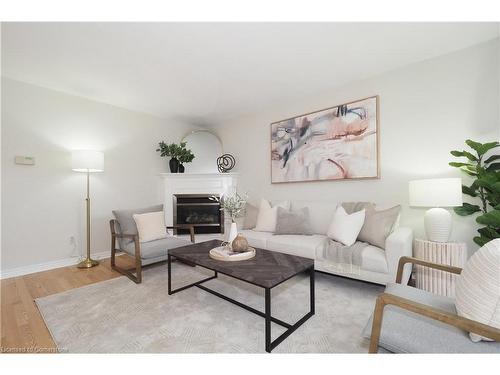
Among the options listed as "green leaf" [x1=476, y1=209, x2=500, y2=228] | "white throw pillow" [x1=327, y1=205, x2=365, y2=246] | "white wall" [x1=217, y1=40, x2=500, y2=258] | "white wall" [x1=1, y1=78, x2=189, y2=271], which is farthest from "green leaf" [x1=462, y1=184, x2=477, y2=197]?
"white wall" [x1=1, y1=78, x2=189, y2=271]

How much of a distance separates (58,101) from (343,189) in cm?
428

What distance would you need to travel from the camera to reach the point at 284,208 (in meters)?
3.27

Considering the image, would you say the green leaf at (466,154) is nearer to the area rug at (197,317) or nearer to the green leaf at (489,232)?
the green leaf at (489,232)

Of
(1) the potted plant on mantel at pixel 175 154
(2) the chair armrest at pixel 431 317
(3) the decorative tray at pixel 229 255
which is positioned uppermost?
(1) the potted plant on mantel at pixel 175 154

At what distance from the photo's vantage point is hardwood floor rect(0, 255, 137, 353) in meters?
1.57

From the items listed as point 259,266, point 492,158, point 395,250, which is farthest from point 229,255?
point 492,158

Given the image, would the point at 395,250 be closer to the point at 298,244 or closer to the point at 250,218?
the point at 298,244

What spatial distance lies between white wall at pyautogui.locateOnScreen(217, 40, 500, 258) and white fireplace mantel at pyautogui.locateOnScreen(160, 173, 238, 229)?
1.75 m

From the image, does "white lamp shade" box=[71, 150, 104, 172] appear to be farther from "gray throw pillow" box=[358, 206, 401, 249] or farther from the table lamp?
the table lamp

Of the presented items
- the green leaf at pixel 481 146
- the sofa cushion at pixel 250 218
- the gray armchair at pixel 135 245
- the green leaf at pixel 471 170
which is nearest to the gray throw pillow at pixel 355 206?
the green leaf at pixel 471 170

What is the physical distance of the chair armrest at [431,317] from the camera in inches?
34.8

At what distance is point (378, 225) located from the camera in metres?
2.36

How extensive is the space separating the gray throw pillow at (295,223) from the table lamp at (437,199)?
1.23m

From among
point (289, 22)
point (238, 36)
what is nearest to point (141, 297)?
point (238, 36)
